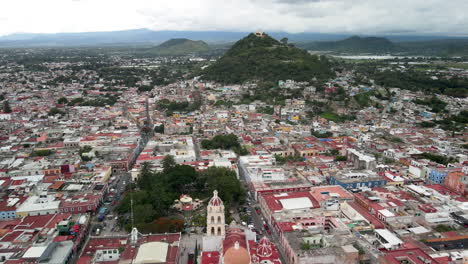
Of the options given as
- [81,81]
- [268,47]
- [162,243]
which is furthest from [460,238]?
[81,81]

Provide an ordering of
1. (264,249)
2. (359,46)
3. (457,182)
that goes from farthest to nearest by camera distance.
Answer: (359,46) → (457,182) → (264,249)

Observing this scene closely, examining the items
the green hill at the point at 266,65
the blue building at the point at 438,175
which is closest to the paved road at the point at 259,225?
the blue building at the point at 438,175

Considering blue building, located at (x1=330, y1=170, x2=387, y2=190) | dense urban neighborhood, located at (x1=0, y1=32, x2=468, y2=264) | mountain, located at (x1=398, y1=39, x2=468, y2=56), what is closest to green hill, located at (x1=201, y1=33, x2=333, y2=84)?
dense urban neighborhood, located at (x1=0, y1=32, x2=468, y2=264)

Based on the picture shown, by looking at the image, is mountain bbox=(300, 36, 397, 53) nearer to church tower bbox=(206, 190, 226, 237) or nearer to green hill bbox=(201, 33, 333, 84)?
green hill bbox=(201, 33, 333, 84)

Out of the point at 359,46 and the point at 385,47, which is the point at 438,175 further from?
the point at 385,47

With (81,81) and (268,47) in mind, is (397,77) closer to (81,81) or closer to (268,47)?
(268,47)

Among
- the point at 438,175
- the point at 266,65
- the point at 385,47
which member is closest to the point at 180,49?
the point at 385,47
